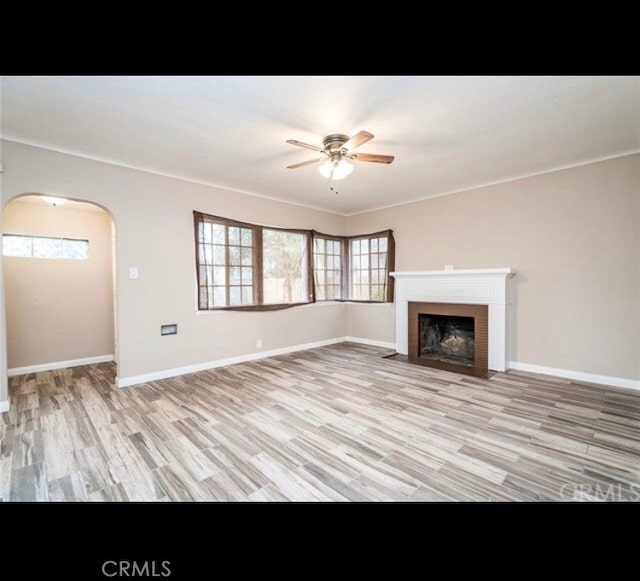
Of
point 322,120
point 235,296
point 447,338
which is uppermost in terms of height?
point 322,120

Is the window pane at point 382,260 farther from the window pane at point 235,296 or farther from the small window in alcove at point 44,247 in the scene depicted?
the small window in alcove at point 44,247

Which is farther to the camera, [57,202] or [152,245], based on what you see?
[57,202]

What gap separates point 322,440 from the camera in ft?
7.65

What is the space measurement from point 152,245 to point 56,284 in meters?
2.00

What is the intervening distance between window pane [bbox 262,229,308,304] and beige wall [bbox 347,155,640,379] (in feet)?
8.32

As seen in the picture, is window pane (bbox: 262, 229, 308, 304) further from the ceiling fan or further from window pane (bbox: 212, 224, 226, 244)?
the ceiling fan

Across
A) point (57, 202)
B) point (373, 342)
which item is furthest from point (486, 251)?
point (57, 202)

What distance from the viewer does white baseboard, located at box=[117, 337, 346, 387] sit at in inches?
144

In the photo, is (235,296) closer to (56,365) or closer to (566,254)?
(56,365)

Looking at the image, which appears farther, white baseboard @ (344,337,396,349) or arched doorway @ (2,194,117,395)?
white baseboard @ (344,337,396,349)

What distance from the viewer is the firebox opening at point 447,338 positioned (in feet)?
15.2

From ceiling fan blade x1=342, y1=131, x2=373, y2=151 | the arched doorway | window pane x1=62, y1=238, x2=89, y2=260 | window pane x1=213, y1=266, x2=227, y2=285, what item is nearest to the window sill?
window pane x1=213, y1=266, x2=227, y2=285
